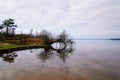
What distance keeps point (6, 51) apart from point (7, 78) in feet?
45.1

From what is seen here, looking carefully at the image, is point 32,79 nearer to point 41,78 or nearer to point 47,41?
point 41,78

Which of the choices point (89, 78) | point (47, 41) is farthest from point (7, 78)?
point (47, 41)

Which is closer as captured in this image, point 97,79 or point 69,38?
point 97,79

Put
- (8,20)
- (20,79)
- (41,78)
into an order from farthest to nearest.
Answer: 1. (8,20)
2. (41,78)
3. (20,79)

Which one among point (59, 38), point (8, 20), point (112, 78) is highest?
point (8, 20)

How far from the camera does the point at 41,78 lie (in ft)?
29.0

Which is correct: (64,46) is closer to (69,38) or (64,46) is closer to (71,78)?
(69,38)

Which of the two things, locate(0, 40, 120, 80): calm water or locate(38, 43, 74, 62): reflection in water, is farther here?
locate(38, 43, 74, 62): reflection in water

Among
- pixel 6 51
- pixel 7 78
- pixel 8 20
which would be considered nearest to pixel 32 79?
pixel 7 78

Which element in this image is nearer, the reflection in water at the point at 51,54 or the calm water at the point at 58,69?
the calm water at the point at 58,69

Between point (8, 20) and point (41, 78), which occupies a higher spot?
point (8, 20)

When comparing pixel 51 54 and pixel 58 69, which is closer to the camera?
pixel 58 69

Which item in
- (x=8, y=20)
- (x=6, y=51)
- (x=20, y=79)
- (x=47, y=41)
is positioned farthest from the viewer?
(x=8, y=20)

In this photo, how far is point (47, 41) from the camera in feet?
113
